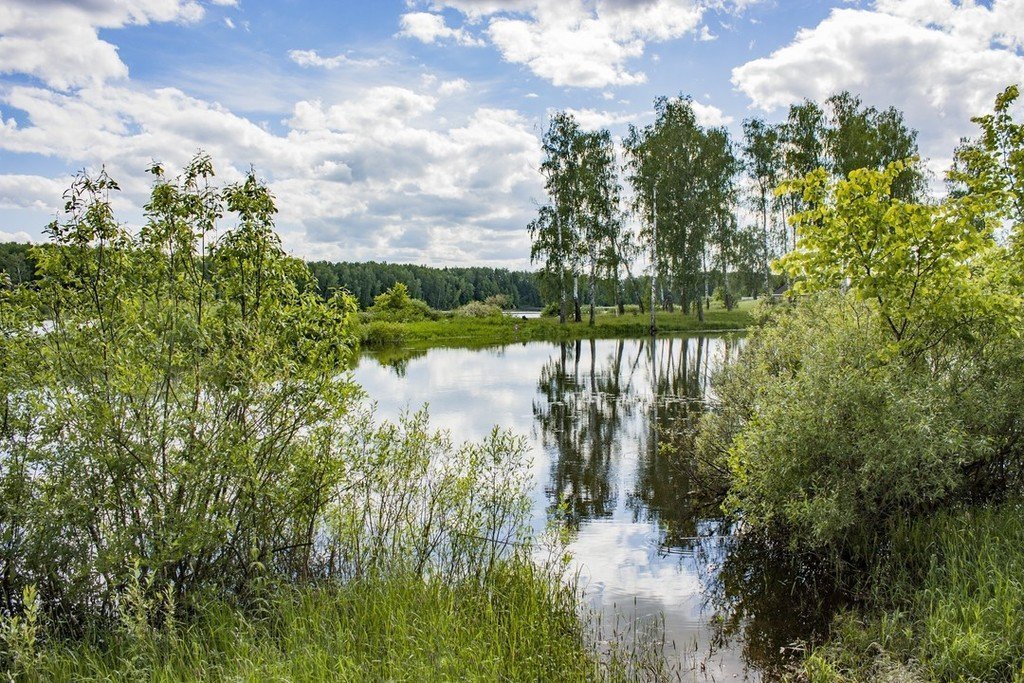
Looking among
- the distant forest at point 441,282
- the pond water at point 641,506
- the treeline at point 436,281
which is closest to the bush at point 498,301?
the distant forest at point 441,282

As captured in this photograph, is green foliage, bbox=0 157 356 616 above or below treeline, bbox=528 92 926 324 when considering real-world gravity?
below

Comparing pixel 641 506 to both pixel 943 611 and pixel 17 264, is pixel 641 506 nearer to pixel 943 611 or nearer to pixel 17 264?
pixel 943 611

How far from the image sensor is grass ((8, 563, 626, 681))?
4852mm

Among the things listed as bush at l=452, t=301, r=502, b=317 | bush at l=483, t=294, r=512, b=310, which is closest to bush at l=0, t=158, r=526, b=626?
bush at l=452, t=301, r=502, b=317

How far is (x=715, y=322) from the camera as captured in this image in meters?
58.2

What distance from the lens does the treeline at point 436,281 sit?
119m

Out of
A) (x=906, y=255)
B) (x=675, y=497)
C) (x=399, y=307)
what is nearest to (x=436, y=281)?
(x=399, y=307)

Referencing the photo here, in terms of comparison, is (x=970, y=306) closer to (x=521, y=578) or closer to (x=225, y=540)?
(x=521, y=578)

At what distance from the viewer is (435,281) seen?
13550 cm

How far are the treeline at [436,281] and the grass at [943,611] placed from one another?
10192 cm

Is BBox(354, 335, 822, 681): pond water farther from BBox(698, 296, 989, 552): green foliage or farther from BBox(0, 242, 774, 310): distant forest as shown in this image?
BBox(0, 242, 774, 310): distant forest

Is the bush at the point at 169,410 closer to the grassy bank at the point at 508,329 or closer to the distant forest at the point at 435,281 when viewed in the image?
the grassy bank at the point at 508,329

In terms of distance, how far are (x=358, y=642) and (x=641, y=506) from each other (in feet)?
23.1

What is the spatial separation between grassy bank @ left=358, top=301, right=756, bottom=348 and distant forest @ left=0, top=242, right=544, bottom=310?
43007 mm
